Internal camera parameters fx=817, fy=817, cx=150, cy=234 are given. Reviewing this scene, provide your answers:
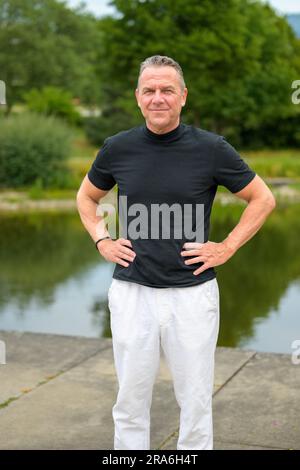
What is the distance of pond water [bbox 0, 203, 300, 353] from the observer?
23.2 feet

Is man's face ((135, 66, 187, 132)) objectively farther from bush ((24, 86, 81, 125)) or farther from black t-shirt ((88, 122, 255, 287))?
bush ((24, 86, 81, 125))

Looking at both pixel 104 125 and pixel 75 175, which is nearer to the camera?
pixel 75 175

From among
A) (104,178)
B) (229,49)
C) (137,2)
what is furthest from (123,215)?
(137,2)

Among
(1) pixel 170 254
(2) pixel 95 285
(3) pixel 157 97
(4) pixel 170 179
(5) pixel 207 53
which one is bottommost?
(2) pixel 95 285

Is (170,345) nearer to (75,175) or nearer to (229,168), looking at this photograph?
(229,168)

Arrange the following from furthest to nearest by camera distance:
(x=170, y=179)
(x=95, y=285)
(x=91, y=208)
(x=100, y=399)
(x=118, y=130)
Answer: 1. (x=118, y=130)
2. (x=95, y=285)
3. (x=100, y=399)
4. (x=91, y=208)
5. (x=170, y=179)

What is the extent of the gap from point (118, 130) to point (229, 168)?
1542 inches

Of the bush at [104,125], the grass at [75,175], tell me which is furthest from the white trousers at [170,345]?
the bush at [104,125]

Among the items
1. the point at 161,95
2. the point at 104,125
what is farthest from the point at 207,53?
the point at 161,95

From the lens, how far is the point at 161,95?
2928mm

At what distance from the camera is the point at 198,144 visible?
2930 mm

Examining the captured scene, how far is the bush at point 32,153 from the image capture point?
2066cm

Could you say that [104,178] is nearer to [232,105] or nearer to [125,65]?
[125,65]

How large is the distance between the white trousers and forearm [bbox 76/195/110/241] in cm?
33
